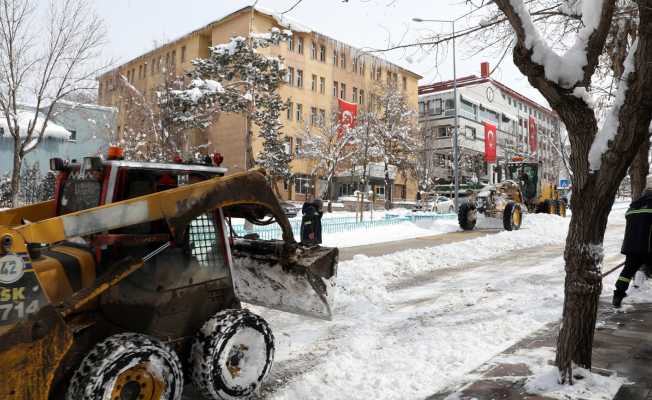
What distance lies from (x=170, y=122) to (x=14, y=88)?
6.65 meters

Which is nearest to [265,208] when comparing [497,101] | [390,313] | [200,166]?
[200,166]

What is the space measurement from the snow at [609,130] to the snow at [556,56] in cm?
32

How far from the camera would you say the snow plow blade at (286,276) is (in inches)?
176

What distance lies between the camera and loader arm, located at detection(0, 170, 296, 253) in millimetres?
2770

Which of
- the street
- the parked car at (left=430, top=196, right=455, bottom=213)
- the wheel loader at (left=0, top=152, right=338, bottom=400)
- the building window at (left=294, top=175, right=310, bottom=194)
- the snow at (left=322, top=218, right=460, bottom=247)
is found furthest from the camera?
the building window at (left=294, top=175, right=310, bottom=194)

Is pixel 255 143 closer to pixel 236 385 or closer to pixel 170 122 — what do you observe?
pixel 170 122

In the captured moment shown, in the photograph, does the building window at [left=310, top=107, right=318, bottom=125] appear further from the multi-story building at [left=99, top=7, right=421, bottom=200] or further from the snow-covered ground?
the snow-covered ground

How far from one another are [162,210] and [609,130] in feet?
10.9

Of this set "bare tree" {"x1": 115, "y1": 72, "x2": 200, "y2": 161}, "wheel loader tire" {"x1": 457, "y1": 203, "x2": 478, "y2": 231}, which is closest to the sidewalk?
"wheel loader tire" {"x1": 457, "y1": 203, "x2": 478, "y2": 231}

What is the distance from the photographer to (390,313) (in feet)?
22.1

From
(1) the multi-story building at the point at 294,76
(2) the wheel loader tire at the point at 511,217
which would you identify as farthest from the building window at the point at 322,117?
(2) the wheel loader tire at the point at 511,217

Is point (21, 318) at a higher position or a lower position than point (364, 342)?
higher

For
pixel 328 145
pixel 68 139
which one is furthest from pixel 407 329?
pixel 68 139

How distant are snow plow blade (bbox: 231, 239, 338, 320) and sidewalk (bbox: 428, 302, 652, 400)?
1.35 m
